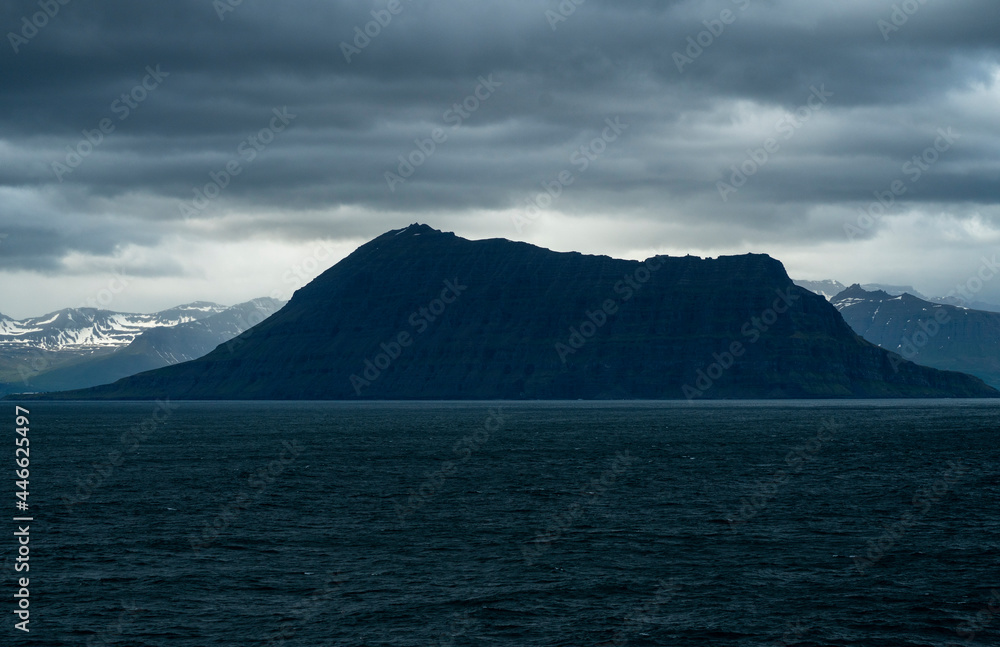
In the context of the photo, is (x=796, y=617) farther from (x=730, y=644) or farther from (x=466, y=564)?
(x=466, y=564)

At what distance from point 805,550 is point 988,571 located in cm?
1176

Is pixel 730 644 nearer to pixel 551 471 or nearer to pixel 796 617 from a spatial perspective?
pixel 796 617

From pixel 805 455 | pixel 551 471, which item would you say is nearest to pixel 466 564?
pixel 551 471

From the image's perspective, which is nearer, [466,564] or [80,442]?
[466,564]

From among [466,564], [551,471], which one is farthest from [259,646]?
[551,471]

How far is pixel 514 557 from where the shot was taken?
227 feet

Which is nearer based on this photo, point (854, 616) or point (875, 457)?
point (854, 616)

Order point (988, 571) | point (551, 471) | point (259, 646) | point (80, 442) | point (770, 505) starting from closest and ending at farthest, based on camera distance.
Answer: point (259, 646), point (988, 571), point (770, 505), point (551, 471), point (80, 442)

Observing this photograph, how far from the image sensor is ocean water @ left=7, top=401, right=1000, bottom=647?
5181 centimetres

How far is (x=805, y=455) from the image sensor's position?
15250 centimetres

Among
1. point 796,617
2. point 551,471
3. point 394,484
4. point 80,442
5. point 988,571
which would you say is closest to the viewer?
point 796,617

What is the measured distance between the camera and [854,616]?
53719mm

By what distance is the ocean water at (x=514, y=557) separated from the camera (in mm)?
51812

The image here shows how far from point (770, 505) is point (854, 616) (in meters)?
40.6
